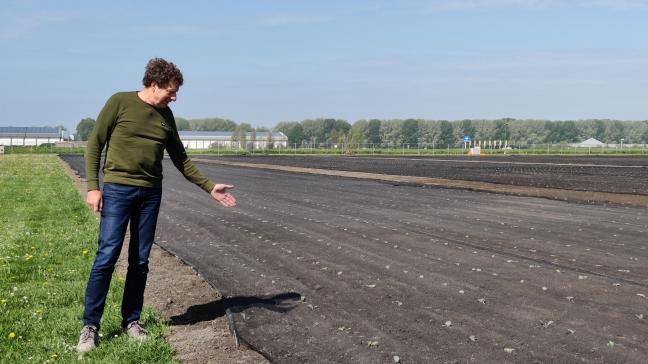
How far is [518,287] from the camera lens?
7863 mm

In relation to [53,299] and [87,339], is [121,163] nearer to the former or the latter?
[87,339]

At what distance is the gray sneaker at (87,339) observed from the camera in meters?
5.46

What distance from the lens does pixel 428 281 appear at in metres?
8.23

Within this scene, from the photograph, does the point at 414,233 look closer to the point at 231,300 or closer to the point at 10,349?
the point at 231,300

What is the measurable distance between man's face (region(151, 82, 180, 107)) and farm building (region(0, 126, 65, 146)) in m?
177

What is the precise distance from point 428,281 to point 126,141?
13.8 feet

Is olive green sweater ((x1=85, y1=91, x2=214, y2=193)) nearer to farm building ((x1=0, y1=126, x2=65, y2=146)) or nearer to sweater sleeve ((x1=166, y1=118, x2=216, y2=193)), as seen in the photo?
sweater sleeve ((x1=166, y1=118, x2=216, y2=193))

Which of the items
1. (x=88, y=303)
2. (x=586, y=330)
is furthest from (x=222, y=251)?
(x=586, y=330)

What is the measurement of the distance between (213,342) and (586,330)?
3.29 metres

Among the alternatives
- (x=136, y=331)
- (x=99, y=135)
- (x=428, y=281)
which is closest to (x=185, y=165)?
(x=99, y=135)

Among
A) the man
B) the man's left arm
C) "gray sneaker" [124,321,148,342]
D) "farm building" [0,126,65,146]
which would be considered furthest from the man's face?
"farm building" [0,126,65,146]

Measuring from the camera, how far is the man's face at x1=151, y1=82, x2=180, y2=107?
557cm

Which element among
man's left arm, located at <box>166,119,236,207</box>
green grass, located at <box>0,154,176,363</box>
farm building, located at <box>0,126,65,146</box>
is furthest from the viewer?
farm building, located at <box>0,126,65,146</box>

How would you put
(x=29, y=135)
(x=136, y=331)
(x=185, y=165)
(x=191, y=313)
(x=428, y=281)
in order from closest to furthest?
(x=136, y=331) → (x=185, y=165) → (x=191, y=313) → (x=428, y=281) → (x=29, y=135)
